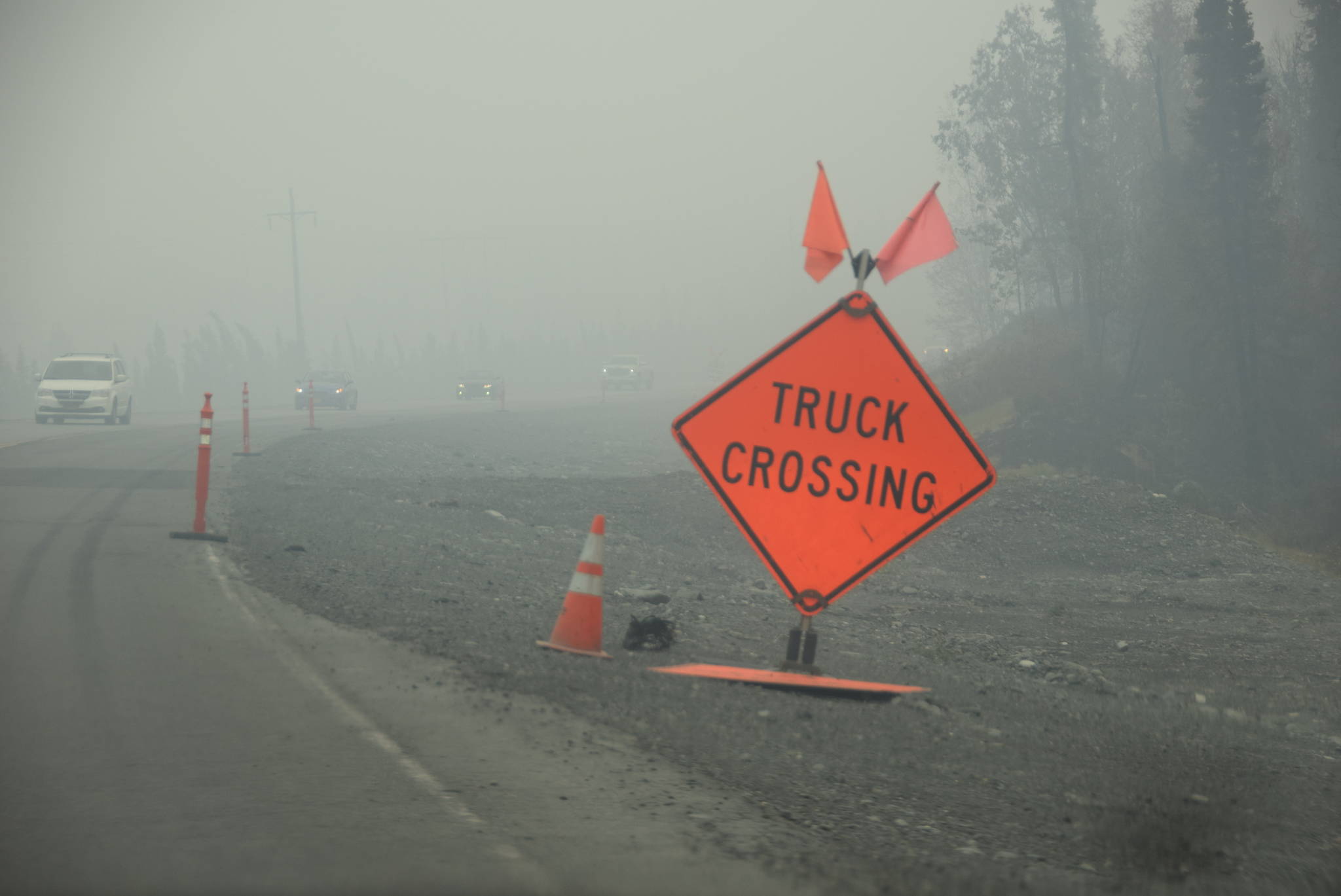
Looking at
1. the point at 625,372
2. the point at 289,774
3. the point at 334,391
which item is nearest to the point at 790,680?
the point at 289,774

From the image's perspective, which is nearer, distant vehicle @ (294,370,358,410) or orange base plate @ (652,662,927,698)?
orange base plate @ (652,662,927,698)

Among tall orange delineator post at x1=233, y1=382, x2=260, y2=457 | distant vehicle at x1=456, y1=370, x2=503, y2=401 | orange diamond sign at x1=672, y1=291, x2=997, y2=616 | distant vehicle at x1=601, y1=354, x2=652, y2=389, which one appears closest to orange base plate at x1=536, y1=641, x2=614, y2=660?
orange diamond sign at x1=672, y1=291, x2=997, y2=616

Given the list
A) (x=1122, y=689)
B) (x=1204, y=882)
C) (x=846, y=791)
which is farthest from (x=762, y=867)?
(x=1122, y=689)

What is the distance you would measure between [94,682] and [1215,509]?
→ 2395cm

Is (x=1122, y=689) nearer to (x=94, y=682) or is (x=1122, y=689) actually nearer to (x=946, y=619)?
(x=946, y=619)

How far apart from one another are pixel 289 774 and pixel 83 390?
101ft

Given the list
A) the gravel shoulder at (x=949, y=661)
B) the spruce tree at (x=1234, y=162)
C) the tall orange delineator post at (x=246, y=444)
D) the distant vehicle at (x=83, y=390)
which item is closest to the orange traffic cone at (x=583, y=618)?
the gravel shoulder at (x=949, y=661)

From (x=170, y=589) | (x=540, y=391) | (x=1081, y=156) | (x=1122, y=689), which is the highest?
(x=1081, y=156)

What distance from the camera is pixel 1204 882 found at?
356 centimetres

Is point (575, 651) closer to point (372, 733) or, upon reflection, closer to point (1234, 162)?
point (372, 733)

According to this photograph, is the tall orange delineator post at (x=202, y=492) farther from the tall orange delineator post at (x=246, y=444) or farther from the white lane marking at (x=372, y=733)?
the tall orange delineator post at (x=246, y=444)

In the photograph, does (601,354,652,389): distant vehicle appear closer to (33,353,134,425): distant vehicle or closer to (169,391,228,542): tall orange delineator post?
(33,353,134,425): distant vehicle

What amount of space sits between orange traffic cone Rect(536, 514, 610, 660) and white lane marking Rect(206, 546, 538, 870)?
1429 millimetres

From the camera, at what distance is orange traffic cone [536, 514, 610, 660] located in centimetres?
672
